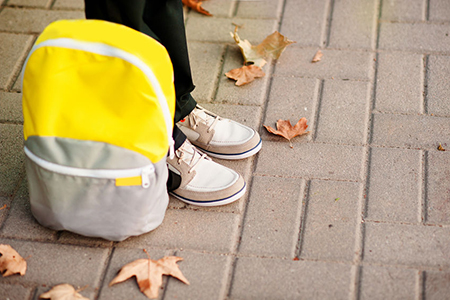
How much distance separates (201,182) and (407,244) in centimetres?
81

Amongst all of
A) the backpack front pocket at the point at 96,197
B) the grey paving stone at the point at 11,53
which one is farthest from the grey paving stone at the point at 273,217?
the grey paving stone at the point at 11,53

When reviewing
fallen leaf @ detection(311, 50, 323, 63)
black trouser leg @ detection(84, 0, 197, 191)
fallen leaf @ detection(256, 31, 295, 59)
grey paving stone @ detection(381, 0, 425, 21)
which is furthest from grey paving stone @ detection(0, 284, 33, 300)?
grey paving stone @ detection(381, 0, 425, 21)

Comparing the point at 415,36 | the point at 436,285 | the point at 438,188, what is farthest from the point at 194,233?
the point at 415,36

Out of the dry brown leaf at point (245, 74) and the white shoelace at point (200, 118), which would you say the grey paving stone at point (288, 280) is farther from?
the dry brown leaf at point (245, 74)

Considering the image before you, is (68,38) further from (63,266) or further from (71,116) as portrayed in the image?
(63,266)

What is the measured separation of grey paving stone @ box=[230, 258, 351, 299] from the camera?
1665 mm

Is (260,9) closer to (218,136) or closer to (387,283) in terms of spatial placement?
(218,136)

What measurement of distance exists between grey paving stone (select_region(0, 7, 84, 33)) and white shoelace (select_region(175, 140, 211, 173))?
1.31 meters

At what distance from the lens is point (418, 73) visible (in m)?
2.43

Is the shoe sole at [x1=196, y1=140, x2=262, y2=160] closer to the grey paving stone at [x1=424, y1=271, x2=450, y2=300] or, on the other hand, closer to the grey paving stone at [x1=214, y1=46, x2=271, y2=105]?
the grey paving stone at [x1=214, y1=46, x2=271, y2=105]

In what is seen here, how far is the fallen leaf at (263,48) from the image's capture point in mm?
2516

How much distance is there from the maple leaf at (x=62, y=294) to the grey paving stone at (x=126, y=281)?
0.28 ft

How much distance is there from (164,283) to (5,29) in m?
1.87

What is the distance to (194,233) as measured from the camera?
1.86 metres
